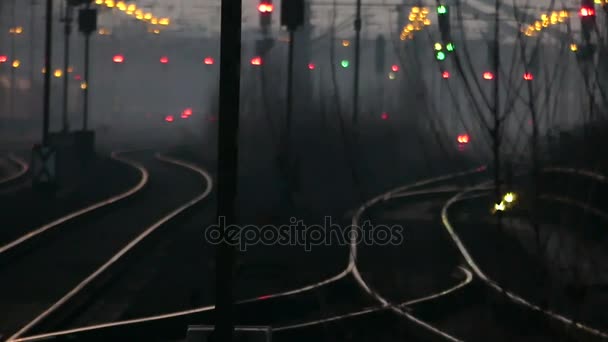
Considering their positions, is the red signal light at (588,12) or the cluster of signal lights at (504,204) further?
the red signal light at (588,12)

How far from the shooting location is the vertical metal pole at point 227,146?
571cm

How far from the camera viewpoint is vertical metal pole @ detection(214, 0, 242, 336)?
5707 mm

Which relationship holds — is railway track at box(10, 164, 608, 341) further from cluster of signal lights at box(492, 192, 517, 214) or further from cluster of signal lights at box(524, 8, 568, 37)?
cluster of signal lights at box(524, 8, 568, 37)

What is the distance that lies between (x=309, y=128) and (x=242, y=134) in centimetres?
367

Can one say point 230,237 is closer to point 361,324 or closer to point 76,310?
point 361,324

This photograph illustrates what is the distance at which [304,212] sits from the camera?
2178cm

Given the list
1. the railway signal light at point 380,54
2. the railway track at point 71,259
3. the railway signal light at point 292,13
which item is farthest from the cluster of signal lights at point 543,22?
the railway signal light at point 380,54

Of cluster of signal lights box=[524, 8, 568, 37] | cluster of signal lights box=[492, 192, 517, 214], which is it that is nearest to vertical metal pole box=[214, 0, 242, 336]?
cluster of signal lights box=[492, 192, 517, 214]

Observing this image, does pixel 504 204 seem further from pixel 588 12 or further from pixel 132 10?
pixel 132 10

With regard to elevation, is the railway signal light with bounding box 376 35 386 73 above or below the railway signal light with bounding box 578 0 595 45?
above

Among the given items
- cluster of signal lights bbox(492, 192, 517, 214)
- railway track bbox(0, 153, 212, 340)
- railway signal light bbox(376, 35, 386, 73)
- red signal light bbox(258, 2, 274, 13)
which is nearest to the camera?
cluster of signal lights bbox(492, 192, 517, 214)

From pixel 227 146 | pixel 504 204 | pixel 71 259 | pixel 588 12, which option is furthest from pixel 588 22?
pixel 71 259

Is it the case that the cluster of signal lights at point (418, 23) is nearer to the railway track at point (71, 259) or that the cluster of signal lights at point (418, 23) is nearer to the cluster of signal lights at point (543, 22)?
the cluster of signal lights at point (543, 22)

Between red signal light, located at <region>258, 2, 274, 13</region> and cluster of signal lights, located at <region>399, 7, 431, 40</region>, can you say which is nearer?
cluster of signal lights, located at <region>399, 7, 431, 40</region>
